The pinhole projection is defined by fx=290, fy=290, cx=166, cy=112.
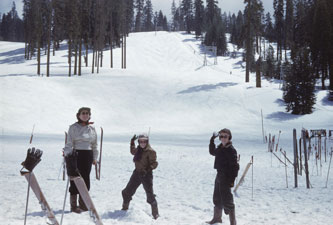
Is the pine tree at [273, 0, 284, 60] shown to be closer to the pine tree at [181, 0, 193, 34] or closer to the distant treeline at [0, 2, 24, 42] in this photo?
the pine tree at [181, 0, 193, 34]

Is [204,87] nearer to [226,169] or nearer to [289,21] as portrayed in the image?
[226,169]

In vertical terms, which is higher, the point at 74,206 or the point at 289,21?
the point at 289,21

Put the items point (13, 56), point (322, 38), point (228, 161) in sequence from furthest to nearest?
point (13, 56) < point (322, 38) < point (228, 161)

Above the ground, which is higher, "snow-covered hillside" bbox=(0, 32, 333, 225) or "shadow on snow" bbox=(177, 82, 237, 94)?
"shadow on snow" bbox=(177, 82, 237, 94)

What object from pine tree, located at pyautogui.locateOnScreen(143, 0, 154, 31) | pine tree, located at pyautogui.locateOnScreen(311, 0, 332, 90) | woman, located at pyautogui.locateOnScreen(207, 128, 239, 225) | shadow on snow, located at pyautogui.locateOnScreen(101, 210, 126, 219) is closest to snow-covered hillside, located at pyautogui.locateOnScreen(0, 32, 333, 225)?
shadow on snow, located at pyautogui.locateOnScreen(101, 210, 126, 219)

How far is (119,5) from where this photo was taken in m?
57.5

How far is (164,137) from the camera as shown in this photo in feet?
58.0

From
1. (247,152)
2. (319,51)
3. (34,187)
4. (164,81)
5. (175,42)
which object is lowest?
(247,152)

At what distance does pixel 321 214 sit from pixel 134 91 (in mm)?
23921

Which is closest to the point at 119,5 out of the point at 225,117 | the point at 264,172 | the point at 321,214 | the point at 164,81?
the point at 164,81

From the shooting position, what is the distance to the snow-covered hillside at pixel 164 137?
5867mm

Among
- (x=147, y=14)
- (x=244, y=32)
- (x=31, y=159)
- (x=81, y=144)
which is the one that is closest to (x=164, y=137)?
(x=81, y=144)

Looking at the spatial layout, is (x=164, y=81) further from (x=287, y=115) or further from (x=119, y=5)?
(x=119, y=5)

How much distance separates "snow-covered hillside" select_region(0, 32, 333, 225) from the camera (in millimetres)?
5867
